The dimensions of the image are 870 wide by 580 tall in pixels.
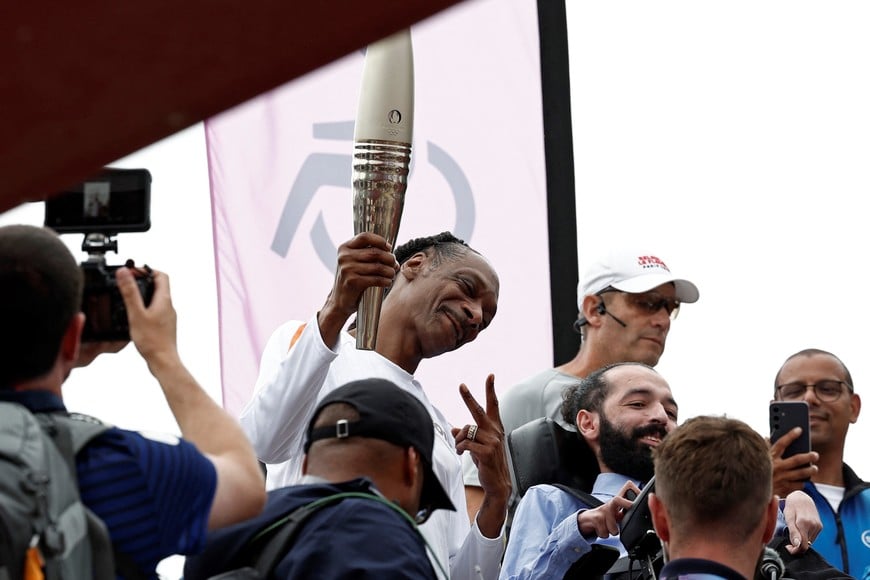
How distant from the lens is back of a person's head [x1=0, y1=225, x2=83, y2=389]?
7.74ft

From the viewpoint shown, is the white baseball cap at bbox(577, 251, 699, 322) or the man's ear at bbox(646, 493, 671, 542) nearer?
the man's ear at bbox(646, 493, 671, 542)

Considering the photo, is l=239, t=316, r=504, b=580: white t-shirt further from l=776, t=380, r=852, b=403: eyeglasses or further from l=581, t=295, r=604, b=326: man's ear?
l=776, t=380, r=852, b=403: eyeglasses

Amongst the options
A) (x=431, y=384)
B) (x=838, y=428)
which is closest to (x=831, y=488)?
(x=838, y=428)

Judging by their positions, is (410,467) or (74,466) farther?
(410,467)

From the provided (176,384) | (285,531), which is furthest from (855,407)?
(176,384)

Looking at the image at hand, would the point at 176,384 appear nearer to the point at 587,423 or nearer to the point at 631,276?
the point at 587,423

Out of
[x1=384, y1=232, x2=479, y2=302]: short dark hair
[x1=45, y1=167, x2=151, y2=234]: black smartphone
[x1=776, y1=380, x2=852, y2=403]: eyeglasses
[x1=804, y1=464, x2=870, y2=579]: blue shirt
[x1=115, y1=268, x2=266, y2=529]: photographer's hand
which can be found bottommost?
[x1=804, y1=464, x2=870, y2=579]: blue shirt

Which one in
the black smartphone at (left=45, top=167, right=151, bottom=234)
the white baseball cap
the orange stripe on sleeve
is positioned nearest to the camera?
the black smartphone at (left=45, top=167, right=151, bottom=234)

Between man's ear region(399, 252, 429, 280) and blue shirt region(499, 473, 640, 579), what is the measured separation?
2.92 ft

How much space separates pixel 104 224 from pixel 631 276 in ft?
12.1

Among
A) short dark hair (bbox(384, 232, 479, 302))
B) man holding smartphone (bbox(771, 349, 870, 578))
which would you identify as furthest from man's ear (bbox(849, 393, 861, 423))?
short dark hair (bbox(384, 232, 479, 302))

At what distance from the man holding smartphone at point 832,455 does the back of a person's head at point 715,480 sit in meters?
1.65

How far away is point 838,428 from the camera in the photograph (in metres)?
5.70

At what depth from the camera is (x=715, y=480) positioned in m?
3.23
